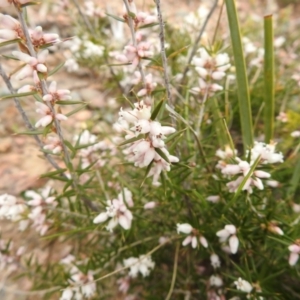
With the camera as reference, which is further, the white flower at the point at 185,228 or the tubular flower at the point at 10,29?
the white flower at the point at 185,228

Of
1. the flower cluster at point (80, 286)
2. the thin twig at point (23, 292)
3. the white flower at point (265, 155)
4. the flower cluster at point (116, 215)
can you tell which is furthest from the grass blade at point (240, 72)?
the thin twig at point (23, 292)

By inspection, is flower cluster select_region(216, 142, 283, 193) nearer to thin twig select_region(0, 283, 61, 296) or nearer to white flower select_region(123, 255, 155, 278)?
white flower select_region(123, 255, 155, 278)

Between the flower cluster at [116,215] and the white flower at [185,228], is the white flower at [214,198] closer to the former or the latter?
the white flower at [185,228]

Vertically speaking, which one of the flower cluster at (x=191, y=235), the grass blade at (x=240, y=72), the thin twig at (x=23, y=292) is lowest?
the thin twig at (x=23, y=292)

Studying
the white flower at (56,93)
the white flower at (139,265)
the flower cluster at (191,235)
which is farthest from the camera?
the white flower at (139,265)

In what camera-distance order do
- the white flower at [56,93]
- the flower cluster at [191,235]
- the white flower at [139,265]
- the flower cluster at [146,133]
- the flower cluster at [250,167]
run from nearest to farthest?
the flower cluster at [146,133] → the white flower at [56,93] → the flower cluster at [250,167] → the flower cluster at [191,235] → the white flower at [139,265]

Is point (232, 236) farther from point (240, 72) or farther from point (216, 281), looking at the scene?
point (240, 72)

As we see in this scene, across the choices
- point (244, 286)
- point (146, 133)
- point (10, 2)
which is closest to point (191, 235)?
point (244, 286)

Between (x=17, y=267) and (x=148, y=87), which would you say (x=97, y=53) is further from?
(x=17, y=267)

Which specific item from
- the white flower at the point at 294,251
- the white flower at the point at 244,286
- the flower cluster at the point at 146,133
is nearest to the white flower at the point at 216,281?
the white flower at the point at 244,286

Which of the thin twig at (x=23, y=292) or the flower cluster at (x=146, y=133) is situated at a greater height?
the flower cluster at (x=146, y=133)

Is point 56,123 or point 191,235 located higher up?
point 56,123
